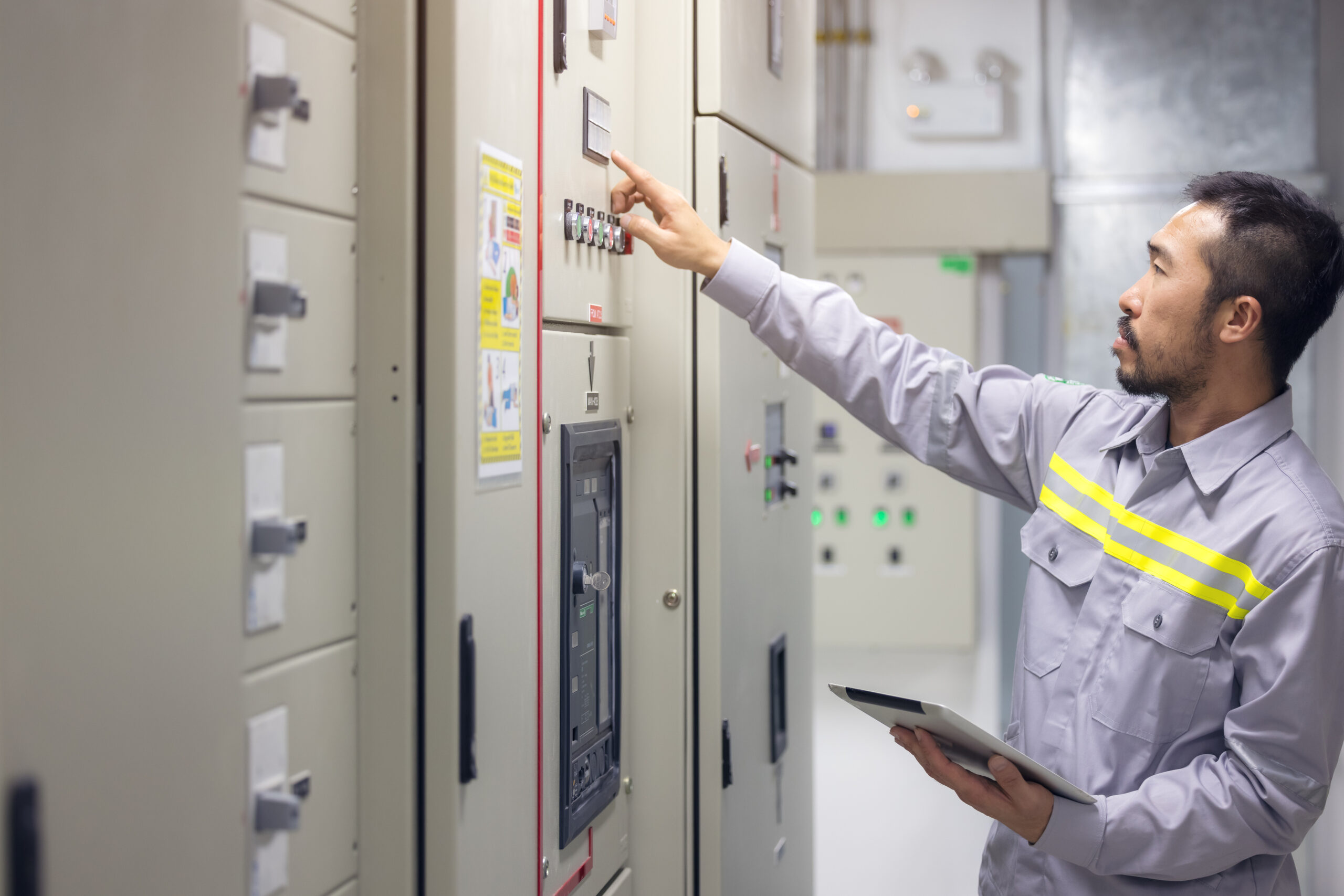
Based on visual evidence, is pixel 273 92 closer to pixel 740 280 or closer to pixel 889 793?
pixel 740 280

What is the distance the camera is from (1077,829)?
164cm

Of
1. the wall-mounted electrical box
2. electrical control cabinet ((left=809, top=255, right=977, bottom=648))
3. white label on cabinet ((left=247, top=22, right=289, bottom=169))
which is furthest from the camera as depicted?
the wall-mounted electrical box

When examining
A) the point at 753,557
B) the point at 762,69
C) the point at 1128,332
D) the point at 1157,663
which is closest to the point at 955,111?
the point at 762,69

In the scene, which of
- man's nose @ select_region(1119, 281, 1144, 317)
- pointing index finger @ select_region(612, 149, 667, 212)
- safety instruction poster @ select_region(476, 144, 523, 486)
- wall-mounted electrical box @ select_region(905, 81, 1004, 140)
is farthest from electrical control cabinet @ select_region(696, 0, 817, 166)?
wall-mounted electrical box @ select_region(905, 81, 1004, 140)

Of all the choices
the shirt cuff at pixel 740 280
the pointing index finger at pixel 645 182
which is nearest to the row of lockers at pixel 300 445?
the pointing index finger at pixel 645 182

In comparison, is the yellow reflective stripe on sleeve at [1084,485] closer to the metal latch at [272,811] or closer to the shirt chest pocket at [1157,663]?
the shirt chest pocket at [1157,663]

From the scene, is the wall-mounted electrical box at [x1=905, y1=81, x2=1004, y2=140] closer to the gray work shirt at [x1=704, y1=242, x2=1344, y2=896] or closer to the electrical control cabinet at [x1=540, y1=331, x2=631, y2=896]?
the gray work shirt at [x1=704, y1=242, x2=1344, y2=896]

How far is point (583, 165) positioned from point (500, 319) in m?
0.43

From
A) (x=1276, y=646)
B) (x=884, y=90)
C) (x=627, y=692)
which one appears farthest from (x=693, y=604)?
(x=884, y=90)

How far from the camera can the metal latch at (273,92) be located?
3.83 feet

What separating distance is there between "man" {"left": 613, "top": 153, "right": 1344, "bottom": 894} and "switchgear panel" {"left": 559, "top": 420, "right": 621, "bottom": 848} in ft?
1.20

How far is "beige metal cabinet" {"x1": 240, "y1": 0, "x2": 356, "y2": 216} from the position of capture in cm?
117

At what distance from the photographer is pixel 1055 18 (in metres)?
4.62

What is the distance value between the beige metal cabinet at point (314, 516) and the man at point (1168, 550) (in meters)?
0.75
